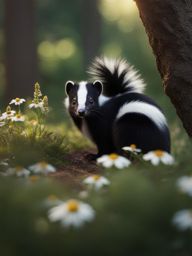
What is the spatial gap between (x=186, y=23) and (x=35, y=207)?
3.36 m

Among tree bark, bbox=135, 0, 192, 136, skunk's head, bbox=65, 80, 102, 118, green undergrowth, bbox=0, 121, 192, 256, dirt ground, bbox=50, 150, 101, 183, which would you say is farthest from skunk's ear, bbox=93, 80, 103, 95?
green undergrowth, bbox=0, 121, 192, 256

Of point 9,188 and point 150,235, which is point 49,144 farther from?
point 150,235

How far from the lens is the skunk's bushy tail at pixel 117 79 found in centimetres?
779

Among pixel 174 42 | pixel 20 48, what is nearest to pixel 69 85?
pixel 174 42

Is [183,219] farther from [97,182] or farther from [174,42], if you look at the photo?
[174,42]

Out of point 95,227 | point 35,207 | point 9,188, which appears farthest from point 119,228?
point 9,188

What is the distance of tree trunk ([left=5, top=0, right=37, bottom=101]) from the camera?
15125 millimetres

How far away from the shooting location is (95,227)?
346 centimetres

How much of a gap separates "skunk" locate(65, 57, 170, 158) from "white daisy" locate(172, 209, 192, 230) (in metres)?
3.32

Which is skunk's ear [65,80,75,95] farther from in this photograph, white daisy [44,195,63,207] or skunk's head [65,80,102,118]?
white daisy [44,195,63,207]

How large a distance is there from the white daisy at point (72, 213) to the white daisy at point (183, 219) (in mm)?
438

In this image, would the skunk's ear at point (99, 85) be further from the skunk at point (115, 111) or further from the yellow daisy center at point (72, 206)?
the yellow daisy center at point (72, 206)

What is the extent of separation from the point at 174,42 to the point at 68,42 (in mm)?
19643

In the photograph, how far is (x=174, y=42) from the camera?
646 cm
